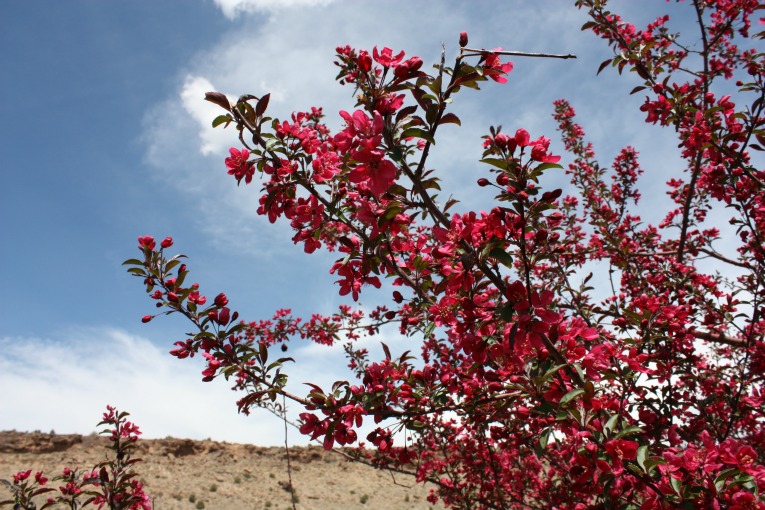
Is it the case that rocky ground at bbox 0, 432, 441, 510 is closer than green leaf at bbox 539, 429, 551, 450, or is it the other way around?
green leaf at bbox 539, 429, 551, 450

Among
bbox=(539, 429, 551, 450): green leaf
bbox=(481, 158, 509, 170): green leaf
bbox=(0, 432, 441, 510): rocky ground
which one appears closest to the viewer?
bbox=(481, 158, 509, 170): green leaf

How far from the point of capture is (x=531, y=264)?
1618 millimetres

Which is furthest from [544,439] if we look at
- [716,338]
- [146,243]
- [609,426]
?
[716,338]

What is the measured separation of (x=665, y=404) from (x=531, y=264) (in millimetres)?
2228

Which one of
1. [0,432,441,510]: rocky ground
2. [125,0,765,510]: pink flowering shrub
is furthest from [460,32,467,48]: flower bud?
[0,432,441,510]: rocky ground

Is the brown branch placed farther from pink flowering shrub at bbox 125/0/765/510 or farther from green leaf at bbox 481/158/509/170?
green leaf at bbox 481/158/509/170

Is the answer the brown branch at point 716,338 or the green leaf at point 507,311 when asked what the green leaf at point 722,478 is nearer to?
the green leaf at point 507,311

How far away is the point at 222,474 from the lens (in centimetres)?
1875

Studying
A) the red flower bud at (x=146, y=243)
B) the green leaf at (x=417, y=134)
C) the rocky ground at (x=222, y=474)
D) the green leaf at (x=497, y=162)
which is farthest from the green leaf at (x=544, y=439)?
the rocky ground at (x=222, y=474)

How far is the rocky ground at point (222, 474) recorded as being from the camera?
628 inches

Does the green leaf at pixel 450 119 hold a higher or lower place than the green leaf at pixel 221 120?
lower

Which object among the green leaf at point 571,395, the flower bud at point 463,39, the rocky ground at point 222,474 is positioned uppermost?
the flower bud at point 463,39

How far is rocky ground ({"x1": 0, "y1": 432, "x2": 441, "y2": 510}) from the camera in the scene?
52.3 feet

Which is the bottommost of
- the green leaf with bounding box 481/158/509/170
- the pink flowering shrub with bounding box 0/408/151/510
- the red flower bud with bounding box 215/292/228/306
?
the pink flowering shrub with bounding box 0/408/151/510
